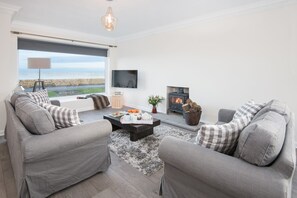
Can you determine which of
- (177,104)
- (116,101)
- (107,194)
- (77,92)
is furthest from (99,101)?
(107,194)

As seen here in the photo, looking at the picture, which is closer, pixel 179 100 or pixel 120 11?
pixel 120 11

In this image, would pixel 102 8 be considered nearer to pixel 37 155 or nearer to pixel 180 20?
pixel 180 20

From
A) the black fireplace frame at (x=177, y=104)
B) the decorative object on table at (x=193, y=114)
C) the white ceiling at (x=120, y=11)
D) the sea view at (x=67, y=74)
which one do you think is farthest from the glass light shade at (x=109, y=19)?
the sea view at (x=67, y=74)

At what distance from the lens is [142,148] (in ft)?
9.18

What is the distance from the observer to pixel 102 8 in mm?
3408

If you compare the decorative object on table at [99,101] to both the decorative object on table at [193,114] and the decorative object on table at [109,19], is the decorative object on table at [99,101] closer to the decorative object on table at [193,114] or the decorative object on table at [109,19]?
the decorative object on table at [193,114]

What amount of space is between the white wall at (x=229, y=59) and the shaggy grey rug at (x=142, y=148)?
1270mm

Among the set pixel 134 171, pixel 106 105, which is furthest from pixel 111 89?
pixel 134 171

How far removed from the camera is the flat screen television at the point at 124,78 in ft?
18.4

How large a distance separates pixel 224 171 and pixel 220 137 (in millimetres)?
296

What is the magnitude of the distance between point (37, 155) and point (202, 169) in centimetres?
143

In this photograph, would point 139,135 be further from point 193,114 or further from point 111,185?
point 193,114

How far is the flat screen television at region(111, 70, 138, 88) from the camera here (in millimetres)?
5594

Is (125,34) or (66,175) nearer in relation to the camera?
(66,175)
